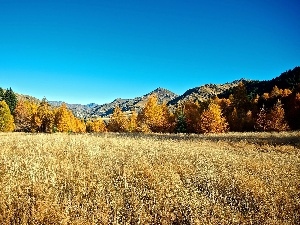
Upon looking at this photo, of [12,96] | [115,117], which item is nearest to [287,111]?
[115,117]

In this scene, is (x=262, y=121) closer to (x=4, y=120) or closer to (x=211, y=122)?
(x=211, y=122)

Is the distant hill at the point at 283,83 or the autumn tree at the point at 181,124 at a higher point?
the distant hill at the point at 283,83

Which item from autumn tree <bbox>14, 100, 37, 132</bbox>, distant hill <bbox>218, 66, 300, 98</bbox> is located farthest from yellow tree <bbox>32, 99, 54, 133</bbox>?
distant hill <bbox>218, 66, 300, 98</bbox>

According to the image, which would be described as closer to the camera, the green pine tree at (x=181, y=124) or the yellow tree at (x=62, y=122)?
the green pine tree at (x=181, y=124)

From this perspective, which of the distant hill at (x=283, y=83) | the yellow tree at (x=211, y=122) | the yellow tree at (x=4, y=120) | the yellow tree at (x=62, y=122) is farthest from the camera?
the distant hill at (x=283, y=83)

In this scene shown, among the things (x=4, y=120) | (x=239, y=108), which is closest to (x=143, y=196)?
(x=239, y=108)

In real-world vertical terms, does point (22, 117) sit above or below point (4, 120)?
above

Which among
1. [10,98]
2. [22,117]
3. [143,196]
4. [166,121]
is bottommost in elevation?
[143,196]

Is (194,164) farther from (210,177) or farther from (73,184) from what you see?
(73,184)

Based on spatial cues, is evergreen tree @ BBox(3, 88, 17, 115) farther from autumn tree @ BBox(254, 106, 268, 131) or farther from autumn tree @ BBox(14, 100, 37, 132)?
autumn tree @ BBox(254, 106, 268, 131)

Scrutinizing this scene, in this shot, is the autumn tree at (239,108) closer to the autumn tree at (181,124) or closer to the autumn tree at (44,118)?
the autumn tree at (181,124)

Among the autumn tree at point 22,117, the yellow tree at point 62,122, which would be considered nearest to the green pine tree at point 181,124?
the yellow tree at point 62,122

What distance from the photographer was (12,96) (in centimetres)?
9044

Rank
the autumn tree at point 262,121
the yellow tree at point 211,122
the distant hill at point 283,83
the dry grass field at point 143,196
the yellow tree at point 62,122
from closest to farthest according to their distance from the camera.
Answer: the dry grass field at point 143,196, the yellow tree at point 211,122, the autumn tree at point 262,121, the yellow tree at point 62,122, the distant hill at point 283,83
